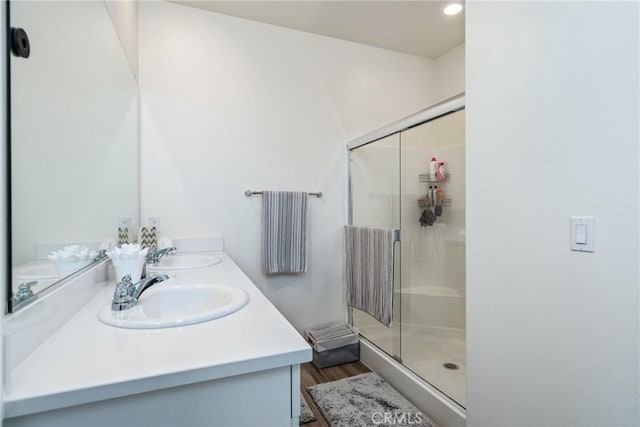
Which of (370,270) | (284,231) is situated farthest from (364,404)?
(284,231)

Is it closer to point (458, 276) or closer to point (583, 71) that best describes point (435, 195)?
point (458, 276)

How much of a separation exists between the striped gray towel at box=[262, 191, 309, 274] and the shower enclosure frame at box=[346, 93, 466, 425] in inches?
18.1

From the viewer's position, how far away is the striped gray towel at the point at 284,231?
224cm

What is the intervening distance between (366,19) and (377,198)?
1.32 m

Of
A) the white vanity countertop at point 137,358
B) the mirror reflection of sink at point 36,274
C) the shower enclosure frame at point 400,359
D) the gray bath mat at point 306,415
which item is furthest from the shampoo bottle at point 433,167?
the mirror reflection of sink at point 36,274

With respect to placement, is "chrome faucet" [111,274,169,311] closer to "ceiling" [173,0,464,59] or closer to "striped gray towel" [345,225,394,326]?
"striped gray towel" [345,225,394,326]

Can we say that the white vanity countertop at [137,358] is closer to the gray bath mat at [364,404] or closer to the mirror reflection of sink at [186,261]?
the mirror reflection of sink at [186,261]

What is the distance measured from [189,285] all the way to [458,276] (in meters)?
2.06

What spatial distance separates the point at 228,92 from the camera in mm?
2240

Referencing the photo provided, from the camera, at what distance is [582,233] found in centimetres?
90

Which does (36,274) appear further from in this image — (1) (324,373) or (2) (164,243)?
(1) (324,373)

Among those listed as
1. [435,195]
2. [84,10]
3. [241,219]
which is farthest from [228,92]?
[435,195]

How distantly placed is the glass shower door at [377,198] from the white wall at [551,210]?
83cm

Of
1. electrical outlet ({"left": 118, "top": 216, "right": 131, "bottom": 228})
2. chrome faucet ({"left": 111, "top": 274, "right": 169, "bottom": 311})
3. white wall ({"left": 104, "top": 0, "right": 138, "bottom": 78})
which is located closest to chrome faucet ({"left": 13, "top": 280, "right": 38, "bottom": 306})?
chrome faucet ({"left": 111, "top": 274, "right": 169, "bottom": 311})
